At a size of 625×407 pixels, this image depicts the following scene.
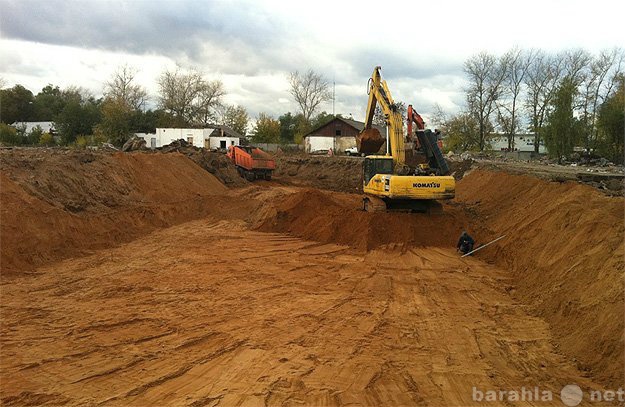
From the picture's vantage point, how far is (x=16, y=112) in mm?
60125

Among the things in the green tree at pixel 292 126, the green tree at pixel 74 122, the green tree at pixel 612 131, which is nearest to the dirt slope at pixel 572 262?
the green tree at pixel 612 131

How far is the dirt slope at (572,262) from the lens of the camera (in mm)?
5812

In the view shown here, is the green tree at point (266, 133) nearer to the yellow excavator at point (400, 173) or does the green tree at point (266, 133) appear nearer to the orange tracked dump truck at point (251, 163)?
the orange tracked dump truck at point (251, 163)

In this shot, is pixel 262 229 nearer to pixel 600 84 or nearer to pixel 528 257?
pixel 528 257

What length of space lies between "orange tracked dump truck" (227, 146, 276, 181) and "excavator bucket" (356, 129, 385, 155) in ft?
43.6

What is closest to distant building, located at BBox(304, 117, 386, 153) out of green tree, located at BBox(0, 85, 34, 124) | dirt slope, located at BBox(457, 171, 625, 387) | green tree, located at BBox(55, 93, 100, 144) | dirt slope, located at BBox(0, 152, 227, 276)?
green tree, located at BBox(55, 93, 100, 144)

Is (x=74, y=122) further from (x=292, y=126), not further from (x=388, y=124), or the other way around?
(x=388, y=124)

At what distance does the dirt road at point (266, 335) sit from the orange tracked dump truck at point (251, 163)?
18751 mm

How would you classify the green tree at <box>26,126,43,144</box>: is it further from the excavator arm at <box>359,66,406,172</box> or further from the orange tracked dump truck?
the excavator arm at <box>359,66,406,172</box>

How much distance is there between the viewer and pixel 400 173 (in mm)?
14703

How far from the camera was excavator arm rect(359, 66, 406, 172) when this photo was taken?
1510cm

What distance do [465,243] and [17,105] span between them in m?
65.1

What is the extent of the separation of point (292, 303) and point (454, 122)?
2081 inches

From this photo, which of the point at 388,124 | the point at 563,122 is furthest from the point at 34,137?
the point at 563,122
